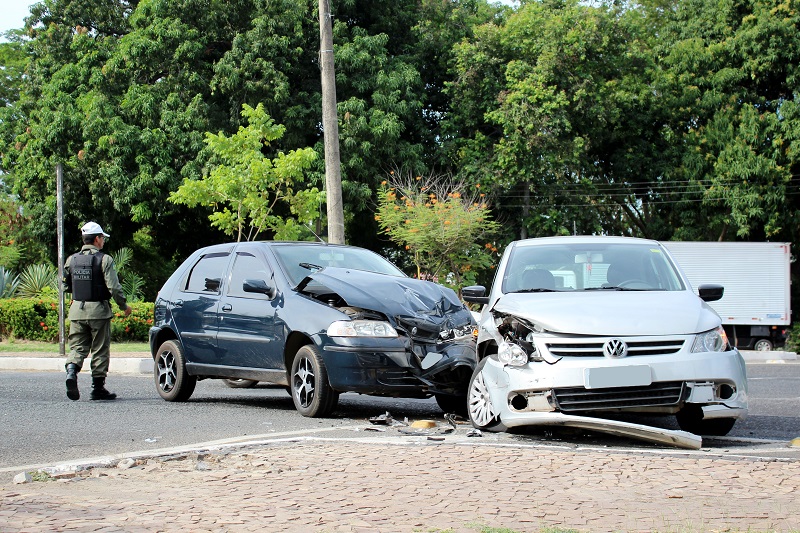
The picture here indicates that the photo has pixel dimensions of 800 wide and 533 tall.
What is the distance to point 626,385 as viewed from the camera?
7.25 m

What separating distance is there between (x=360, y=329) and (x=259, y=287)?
1346mm

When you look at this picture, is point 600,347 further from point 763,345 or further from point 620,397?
point 763,345

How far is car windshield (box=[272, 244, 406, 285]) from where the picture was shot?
10.2m

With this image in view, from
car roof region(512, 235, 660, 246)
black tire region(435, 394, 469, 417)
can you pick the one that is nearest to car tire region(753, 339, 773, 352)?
black tire region(435, 394, 469, 417)

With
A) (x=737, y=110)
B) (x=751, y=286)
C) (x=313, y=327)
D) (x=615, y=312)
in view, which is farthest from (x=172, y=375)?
(x=737, y=110)

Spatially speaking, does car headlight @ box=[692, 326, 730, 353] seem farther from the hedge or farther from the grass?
the hedge

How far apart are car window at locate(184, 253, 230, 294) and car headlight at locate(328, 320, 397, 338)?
215cm

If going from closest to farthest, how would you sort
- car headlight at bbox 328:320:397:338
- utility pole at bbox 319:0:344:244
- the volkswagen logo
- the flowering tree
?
the volkswagen logo, car headlight at bbox 328:320:397:338, utility pole at bbox 319:0:344:244, the flowering tree

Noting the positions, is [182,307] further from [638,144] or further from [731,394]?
[638,144]

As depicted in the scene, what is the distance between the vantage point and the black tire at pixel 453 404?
9.92 metres

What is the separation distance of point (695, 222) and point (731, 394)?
104 ft

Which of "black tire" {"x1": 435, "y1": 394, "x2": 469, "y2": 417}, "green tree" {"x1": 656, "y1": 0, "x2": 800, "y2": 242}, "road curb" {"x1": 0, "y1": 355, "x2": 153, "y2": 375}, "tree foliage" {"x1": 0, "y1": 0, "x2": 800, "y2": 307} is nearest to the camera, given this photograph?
"black tire" {"x1": 435, "y1": 394, "x2": 469, "y2": 417}

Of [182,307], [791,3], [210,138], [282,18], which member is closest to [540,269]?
[182,307]

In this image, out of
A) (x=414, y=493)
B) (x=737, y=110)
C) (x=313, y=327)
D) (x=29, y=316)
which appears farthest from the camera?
(x=737, y=110)
